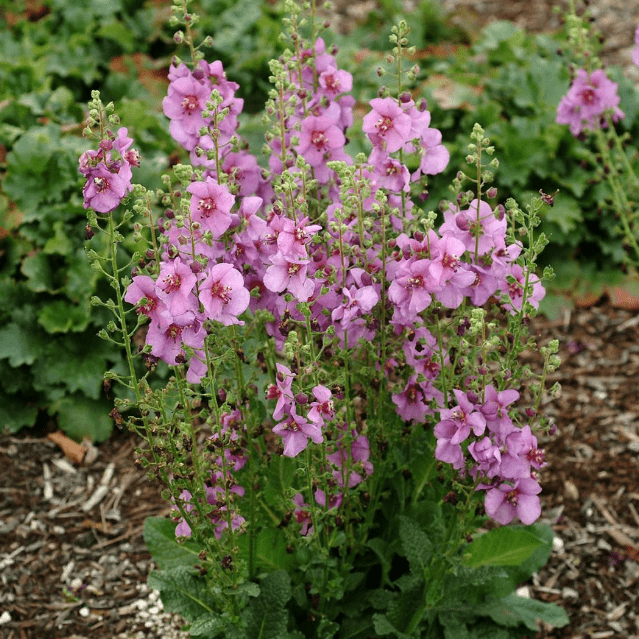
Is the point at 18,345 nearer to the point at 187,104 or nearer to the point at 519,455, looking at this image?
the point at 187,104

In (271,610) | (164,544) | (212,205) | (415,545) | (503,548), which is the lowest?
(164,544)

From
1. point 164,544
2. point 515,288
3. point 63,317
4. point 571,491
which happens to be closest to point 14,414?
point 63,317

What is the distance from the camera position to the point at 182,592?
2.46 m

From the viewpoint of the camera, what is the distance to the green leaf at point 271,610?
2.36 meters

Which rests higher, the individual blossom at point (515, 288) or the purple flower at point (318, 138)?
the purple flower at point (318, 138)

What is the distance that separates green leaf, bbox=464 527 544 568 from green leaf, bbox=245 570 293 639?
547 millimetres

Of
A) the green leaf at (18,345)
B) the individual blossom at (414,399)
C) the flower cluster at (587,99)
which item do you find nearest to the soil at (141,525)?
the green leaf at (18,345)

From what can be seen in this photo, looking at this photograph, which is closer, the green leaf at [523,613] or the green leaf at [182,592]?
the green leaf at [182,592]

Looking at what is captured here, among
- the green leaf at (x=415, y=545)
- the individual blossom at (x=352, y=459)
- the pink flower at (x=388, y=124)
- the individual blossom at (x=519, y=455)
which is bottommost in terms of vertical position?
the green leaf at (x=415, y=545)

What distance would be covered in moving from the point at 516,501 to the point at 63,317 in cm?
239

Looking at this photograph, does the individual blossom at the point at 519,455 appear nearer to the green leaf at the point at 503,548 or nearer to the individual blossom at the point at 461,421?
the individual blossom at the point at 461,421

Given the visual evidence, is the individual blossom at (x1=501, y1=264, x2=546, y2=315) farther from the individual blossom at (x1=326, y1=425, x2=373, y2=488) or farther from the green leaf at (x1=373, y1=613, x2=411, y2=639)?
the green leaf at (x1=373, y1=613, x2=411, y2=639)

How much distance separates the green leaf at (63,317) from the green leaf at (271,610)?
1.74 m

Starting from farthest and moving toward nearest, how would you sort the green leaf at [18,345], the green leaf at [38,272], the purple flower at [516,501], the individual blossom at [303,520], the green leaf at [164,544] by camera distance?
1. the green leaf at [38,272]
2. the green leaf at [18,345]
3. the green leaf at [164,544]
4. the individual blossom at [303,520]
5. the purple flower at [516,501]
